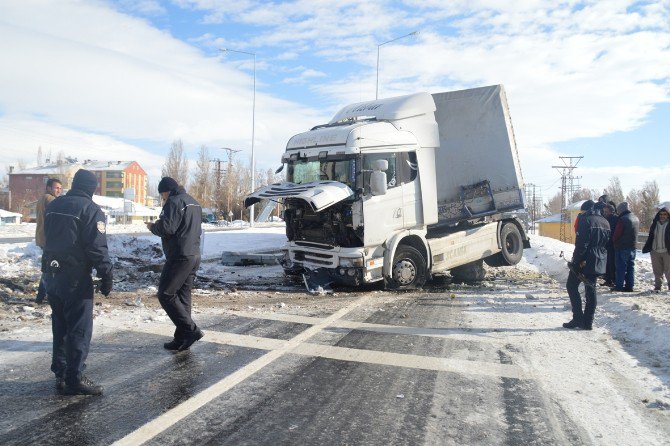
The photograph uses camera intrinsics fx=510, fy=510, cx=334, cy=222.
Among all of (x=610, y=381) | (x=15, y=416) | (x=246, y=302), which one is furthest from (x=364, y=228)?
(x=15, y=416)

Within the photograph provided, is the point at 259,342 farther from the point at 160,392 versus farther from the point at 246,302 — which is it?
the point at 246,302

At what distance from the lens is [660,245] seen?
385 inches

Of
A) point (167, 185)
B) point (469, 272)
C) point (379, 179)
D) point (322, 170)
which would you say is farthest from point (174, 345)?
point (469, 272)

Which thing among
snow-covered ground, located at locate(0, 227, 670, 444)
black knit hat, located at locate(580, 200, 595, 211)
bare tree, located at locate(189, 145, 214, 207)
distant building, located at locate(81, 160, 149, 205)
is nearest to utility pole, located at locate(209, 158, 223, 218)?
bare tree, located at locate(189, 145, 214, 207)

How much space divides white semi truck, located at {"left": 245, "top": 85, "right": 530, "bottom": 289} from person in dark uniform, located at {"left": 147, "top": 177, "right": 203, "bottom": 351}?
11.3ft

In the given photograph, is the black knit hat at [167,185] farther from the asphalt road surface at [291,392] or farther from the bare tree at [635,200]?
the bare tree at [635,200]

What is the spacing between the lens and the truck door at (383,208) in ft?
31.4

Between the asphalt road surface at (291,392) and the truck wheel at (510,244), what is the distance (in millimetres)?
6268

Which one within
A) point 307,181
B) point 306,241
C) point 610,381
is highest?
point 307,181

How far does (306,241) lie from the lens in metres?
10.4

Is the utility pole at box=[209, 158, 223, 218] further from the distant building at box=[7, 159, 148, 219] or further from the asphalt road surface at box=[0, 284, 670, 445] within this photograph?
the asphalt road surface at box=[0, 284, 670, 445]

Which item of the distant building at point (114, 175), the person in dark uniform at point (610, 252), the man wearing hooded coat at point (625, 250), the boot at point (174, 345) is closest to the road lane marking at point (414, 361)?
the boot at point (174, 345)

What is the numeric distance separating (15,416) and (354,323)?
4431 millimetres

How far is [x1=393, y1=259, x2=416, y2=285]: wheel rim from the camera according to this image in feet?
33.5
